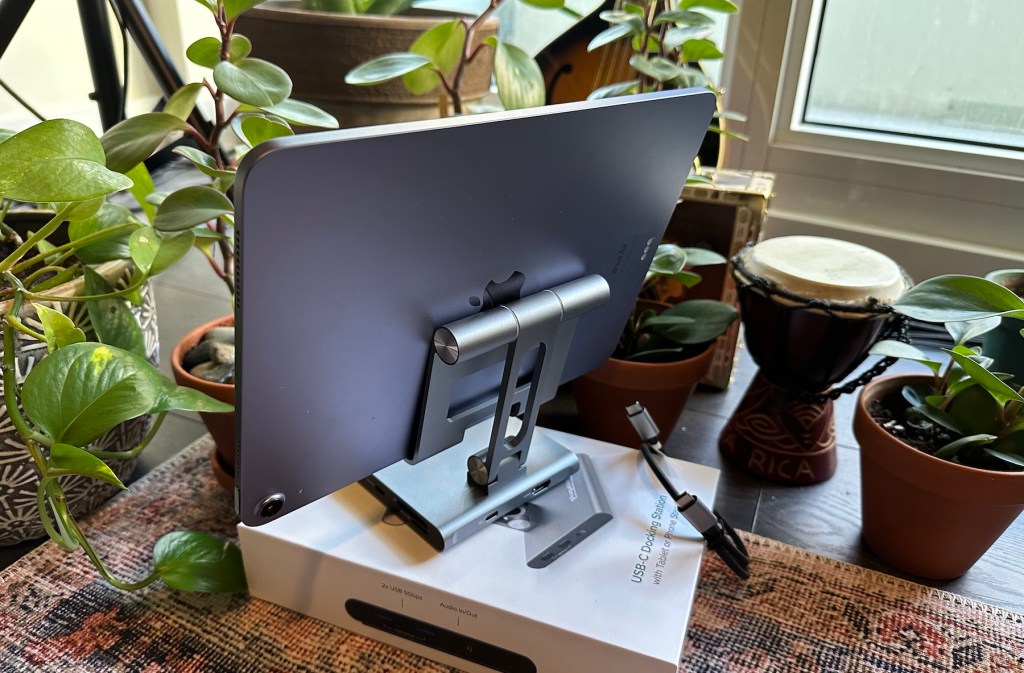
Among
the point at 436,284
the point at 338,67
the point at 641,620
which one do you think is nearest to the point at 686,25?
the point at 338,67

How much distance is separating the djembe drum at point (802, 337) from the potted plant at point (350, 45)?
534mm

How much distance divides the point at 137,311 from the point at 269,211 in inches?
23.3

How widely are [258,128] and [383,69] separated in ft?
0.48

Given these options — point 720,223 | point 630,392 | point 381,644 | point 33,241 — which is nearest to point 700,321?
point 630,392

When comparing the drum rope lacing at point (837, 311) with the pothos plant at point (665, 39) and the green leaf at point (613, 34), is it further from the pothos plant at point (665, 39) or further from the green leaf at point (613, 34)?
the green leaf at point (613, 34)

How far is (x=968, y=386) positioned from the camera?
0.90 meters

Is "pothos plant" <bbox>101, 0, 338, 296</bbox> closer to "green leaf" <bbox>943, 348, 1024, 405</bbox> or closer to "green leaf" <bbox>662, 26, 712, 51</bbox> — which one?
"green leaf" <bbox>662, 26, 712, 51</bbox>

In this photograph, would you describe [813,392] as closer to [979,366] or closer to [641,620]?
[979,366]

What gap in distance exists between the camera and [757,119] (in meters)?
1.68

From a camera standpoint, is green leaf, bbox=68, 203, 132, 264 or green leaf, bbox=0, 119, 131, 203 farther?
green leaf, bbox=68, 203, 132, 264

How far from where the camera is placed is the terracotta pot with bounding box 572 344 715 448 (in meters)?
1.03

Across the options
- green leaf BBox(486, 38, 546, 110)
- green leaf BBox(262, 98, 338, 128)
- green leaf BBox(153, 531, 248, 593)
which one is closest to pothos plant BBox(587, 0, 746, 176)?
green leaf BBox(486, 38, 546, 110)

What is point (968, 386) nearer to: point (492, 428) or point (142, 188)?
point (492, 428)

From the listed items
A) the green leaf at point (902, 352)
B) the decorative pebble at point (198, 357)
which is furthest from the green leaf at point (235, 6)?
the green leaf at point (902, 352)
